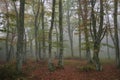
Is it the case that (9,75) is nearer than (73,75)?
Yes

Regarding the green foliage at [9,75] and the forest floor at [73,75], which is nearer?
the green foliage at [9,75]

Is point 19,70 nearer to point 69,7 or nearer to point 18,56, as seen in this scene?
point 18,56

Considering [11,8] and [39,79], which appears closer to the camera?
[39,79]

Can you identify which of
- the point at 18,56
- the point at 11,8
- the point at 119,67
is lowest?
the point at 119,67

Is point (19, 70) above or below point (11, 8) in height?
below

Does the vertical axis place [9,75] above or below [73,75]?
above

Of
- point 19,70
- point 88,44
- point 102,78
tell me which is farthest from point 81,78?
point 88,44

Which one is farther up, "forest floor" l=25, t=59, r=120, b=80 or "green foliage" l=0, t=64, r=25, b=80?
"green foliage" l=0, t=64, r=25, b=80

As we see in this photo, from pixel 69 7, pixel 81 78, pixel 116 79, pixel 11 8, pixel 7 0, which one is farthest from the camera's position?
pixel 69 7

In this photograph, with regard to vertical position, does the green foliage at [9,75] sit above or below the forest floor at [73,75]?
above

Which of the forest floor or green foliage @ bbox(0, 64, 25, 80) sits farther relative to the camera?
the forest floor

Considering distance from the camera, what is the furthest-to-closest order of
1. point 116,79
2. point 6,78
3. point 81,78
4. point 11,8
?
1. point 11,8
2. point 81,78
3. point 116,79
4. point 6,78

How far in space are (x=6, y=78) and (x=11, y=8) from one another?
20.4 m

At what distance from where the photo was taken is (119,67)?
67.8 feet
